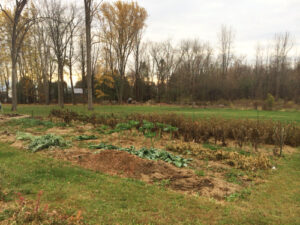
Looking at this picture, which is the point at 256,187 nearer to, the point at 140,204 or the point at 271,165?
the point at 271,165

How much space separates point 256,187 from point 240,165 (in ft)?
3.05

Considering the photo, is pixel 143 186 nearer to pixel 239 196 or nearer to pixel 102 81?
pixel 239 196

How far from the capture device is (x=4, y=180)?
10.9 feet

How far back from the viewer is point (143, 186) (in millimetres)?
3398

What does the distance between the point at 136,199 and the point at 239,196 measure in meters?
1.59

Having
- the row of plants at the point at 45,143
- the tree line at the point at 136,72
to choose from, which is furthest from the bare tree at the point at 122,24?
the row of plants at the point at 45,143

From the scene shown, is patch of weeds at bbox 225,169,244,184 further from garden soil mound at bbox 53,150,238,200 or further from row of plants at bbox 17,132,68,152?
row of plants at bbox 17,132,68,152

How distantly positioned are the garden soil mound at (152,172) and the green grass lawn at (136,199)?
0.27 meters

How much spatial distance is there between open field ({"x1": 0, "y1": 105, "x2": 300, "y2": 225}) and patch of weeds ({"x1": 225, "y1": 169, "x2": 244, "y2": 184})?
2cm

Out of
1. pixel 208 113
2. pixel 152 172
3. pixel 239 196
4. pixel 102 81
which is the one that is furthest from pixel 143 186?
pixel 102 81

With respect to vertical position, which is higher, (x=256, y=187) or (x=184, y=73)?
(x=184, y=73)

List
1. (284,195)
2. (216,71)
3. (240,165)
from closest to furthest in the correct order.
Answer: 1. (284,195)
2. (240,165)
3. (216,71)

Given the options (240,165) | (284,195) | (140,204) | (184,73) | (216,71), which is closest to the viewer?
(140,204)

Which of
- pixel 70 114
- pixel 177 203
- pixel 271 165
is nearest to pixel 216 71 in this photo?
pixel 70 114
